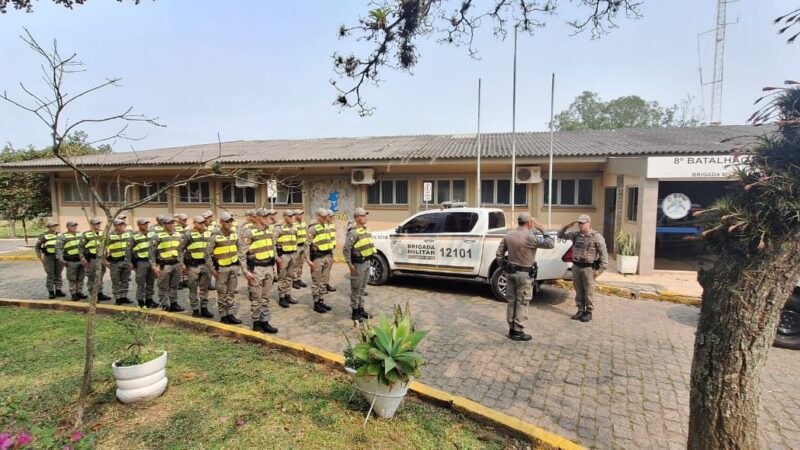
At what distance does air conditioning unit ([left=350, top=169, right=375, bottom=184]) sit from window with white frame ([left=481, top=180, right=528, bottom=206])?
368 centimetres

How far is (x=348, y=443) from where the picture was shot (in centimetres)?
304

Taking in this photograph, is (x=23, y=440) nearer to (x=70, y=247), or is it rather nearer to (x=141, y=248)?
(x=141, y=248)

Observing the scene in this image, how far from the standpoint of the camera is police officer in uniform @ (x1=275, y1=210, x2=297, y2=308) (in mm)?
7516

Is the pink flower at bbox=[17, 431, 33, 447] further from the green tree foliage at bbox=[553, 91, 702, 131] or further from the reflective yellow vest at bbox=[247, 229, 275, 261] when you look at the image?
the green tree foliage at bbox=[553, 91, 702, 131]

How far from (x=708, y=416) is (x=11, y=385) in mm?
6138

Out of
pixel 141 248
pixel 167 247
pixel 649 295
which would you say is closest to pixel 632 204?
pixel 649 295

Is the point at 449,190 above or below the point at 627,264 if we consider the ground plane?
above

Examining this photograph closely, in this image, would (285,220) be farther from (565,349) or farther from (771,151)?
(771,151)

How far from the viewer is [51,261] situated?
323 inches

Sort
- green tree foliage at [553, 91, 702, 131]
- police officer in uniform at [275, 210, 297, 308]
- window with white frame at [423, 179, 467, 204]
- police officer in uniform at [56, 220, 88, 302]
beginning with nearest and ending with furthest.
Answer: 1. police officer in uniform at [275, 210, 297, 308]
2. police officer in uniform at [56, 220, 88, 302]
3. window with white frame at [423, 179, 467, 204]
4. green tree foliage at [553, 91, 702, 131]

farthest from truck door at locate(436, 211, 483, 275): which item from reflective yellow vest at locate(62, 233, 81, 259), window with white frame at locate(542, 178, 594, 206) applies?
reflective yellow vest at locate(62, 233, 81, 259)

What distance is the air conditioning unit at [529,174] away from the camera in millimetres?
11891

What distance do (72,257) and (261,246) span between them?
4836mm

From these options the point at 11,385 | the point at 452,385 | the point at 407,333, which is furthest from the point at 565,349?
the point at 11,385
